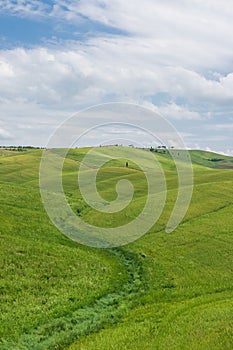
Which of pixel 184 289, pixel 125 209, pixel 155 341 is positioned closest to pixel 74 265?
pixel 184 289

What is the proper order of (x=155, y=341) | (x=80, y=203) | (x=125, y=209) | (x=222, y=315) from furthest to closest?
(x=80, y=203), (x=125, y=209), (x=222, y=315), (x=155, y=341)

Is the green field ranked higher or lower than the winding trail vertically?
higher

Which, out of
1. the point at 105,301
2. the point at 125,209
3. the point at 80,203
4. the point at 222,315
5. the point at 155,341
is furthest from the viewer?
the point at 80,203

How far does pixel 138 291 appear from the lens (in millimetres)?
32000

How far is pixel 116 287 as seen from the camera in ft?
107

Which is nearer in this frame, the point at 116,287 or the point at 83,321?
the point at 83,321

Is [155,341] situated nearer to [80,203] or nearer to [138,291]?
[138,291]

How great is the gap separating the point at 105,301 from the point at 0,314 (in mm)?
7384

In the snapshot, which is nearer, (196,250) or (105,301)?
(105,301)

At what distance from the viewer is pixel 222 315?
2417 cm

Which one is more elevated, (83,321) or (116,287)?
(116,287)

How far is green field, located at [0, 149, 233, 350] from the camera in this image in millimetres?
23047

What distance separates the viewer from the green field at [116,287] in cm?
2305

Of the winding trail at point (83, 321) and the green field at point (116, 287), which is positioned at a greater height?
the green field at point (116, 287)
